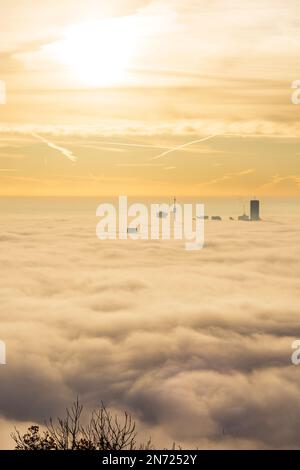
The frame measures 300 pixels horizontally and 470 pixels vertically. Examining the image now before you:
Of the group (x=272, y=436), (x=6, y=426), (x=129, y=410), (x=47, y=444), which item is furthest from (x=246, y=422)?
(x=47, y=444)

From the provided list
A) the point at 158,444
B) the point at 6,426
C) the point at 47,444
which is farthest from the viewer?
the point at 6,426
